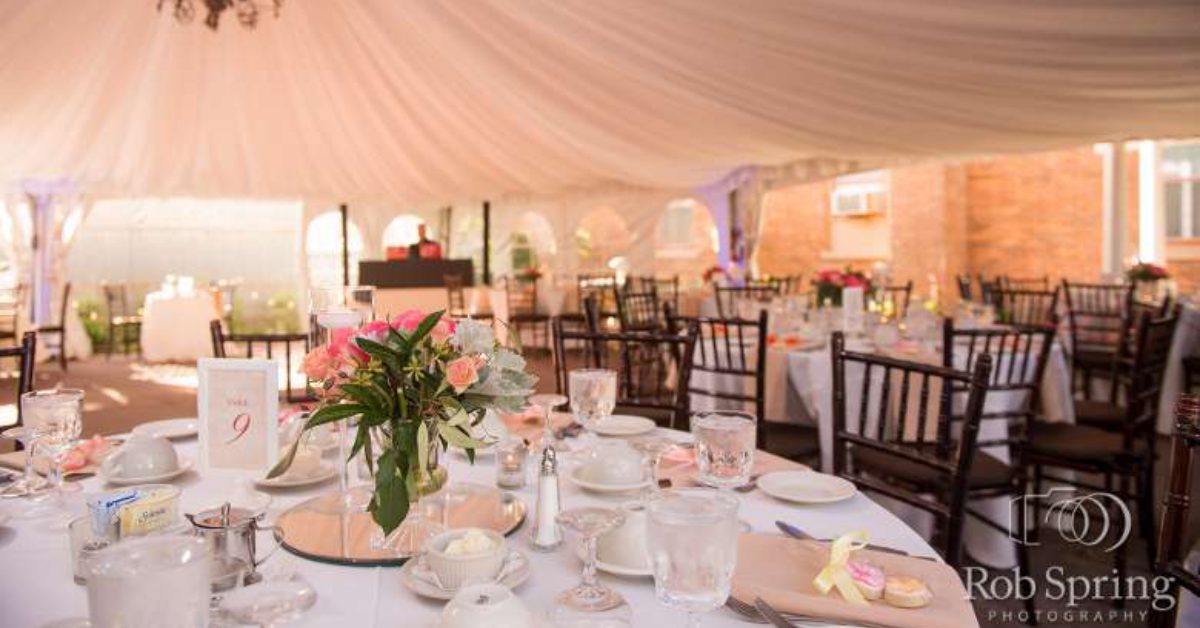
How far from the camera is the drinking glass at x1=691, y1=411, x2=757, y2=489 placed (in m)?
1.27

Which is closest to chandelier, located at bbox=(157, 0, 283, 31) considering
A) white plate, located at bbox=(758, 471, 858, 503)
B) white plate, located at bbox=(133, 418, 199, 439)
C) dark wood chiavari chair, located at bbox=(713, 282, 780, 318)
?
dark wood chiavari chair, located at bbox=(713, 282, 780, 318)

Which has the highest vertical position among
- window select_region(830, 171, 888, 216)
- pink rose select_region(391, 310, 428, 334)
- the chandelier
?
the chandelier

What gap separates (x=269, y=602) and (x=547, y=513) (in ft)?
1.31

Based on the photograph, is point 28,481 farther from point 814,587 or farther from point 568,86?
point 568,86

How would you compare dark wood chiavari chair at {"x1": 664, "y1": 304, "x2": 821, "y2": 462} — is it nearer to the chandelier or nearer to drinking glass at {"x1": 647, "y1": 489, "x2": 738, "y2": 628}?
drinking glass at {"x1": 647, "y1": 489, "x2": 738, "y2": 628}

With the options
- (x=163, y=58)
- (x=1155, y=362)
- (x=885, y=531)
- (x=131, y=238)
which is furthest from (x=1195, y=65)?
(x=131, y=238)

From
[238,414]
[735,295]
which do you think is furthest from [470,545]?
[735,295]

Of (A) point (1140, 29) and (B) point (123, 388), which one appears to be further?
(B) point (123, 388)

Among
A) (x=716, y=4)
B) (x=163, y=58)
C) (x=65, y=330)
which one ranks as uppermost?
(x=163, y=58)

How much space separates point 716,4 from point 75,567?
405 cm

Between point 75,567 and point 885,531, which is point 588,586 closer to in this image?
point 885,531

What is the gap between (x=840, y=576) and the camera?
1008 millimetres

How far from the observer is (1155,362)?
3.25 meters

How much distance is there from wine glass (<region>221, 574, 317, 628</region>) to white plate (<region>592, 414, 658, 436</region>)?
1.00 metres
